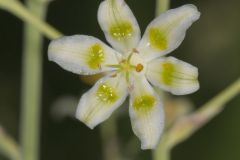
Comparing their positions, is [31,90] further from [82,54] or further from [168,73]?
[168,73]

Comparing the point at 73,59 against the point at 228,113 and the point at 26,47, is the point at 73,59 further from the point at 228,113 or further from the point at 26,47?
the point at 228,113

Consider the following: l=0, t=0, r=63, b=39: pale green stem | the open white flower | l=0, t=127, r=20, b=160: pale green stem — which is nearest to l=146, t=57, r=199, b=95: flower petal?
the open white flower

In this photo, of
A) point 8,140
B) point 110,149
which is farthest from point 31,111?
point 110,149

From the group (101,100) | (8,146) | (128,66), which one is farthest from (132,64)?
(8,146)

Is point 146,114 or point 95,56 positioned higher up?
point 95,56

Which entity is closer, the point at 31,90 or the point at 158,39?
the point at 158,39

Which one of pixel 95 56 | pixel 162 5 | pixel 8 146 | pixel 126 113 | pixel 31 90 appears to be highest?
pixel 162 5

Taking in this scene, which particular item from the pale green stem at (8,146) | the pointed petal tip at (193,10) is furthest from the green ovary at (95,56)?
the pale green stem at (8,146)

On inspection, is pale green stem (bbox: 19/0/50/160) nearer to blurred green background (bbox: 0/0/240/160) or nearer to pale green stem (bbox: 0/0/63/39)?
pale green stem (bbox: 0/0/63/39)
